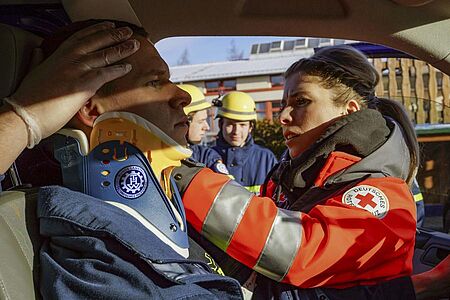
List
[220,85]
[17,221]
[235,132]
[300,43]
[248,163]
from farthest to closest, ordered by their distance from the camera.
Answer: [300,43] < [220,85] < [235,132] < [248,163] < [17,221]

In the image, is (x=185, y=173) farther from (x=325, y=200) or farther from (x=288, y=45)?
(x=288, y=45)

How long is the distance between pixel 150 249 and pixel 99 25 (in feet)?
2.11

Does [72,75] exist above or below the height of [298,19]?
below

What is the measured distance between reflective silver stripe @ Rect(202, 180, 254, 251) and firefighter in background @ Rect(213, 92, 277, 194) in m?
3.56

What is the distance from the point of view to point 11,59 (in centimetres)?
175

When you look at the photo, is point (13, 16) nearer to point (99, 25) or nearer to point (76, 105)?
point (99, 25)

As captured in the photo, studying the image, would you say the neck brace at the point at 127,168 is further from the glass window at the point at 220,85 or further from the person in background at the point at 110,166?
the glass window at the point at 220,85

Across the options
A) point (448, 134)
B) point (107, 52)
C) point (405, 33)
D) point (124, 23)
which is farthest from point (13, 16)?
point (448, 134)

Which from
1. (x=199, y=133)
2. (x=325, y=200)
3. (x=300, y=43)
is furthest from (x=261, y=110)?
(x=325, y=200)

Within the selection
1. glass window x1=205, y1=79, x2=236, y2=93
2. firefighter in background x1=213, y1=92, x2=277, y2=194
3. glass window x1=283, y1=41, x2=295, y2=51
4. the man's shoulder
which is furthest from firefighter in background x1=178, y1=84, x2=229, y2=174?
glass window x1=283, y1=41, x2=295, y2=51

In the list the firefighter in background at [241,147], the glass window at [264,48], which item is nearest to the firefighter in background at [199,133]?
the firefighter in background at [241,147]

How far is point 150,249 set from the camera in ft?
5.05

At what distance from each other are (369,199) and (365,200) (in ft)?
0.05

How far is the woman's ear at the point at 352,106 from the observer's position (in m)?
2.34
